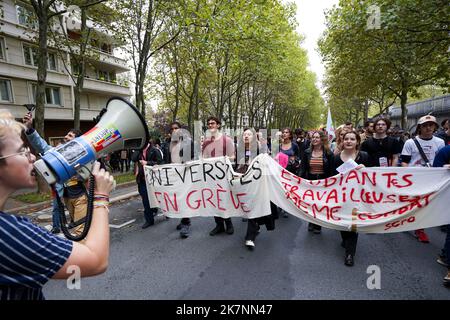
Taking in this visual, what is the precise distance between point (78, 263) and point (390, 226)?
3.50m

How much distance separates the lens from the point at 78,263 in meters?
1.06

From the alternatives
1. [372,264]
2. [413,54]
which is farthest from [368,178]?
[413,54]

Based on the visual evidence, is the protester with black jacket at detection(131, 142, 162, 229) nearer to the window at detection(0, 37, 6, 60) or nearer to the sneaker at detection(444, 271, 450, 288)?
the sneaker at detection(444, 271, 450, 288)

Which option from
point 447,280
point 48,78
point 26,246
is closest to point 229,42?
point 447,280

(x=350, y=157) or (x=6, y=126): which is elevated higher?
(x=6, y=126)

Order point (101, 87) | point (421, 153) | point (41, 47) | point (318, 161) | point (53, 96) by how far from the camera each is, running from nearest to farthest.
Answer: point (421, 153)
point (318, 161)
point (41, 47)
point (53, 96)
point (101, 87)

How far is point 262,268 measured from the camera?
10.0ft

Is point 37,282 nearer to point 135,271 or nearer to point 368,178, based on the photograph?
point 135,271

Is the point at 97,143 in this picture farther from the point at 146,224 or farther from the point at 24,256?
the point at 146,224

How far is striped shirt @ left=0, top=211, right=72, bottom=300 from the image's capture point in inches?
36.4

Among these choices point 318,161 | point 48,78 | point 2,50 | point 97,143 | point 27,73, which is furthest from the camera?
point 48,78

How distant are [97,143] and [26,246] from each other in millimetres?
663

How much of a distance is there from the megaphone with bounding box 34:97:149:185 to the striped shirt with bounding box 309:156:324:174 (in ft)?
10.5

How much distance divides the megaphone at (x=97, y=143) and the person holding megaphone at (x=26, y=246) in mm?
93
